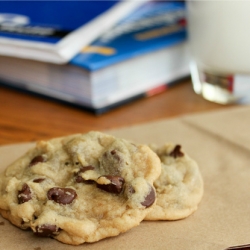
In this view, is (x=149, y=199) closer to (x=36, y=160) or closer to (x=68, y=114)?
(x=36, y=160)

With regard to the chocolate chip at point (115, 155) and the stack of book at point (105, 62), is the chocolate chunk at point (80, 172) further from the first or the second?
the stack of book at point (105, 62)

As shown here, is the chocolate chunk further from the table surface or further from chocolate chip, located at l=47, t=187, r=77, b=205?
the table surface

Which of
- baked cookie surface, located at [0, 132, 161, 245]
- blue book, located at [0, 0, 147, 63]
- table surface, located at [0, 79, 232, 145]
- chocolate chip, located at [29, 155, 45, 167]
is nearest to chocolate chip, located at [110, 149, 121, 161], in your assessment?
baked cookie surface, located at [0, 132, 161, 245]

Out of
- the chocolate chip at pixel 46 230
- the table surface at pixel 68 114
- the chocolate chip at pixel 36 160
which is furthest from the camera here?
the table surface at pixel 68 114

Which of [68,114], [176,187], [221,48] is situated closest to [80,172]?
[176,187]

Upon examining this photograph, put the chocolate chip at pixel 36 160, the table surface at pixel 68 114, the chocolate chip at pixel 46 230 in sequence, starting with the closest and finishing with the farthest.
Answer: the chocolate chip at pixel 46 230 < the chocolate chip at pixel 36 160 < the table surface at pixel 68 114

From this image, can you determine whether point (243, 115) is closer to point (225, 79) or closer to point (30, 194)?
point (225, 79)

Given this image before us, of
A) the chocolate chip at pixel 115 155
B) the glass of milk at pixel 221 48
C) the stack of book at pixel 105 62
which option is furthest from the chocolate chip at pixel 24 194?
the glass of milk at pixel 221 48
